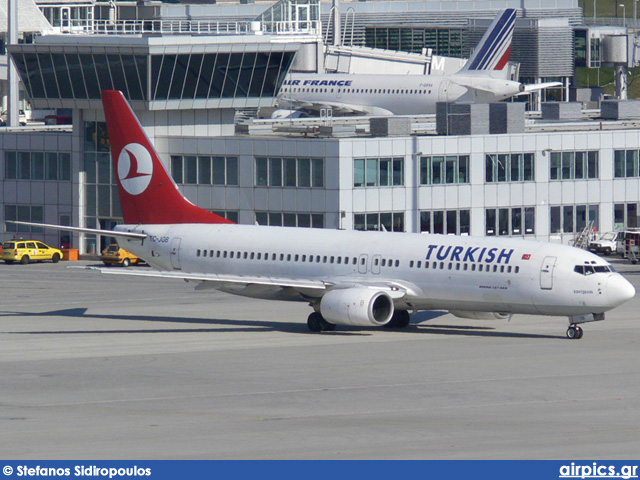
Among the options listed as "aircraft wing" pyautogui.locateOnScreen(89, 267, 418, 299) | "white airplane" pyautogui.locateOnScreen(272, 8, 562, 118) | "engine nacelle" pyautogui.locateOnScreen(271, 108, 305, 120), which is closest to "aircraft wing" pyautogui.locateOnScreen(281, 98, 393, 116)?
"white airplane" pyautogui.locateOnScreen(272, 8, 562, 118)

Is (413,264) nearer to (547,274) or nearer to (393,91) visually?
(547,274)

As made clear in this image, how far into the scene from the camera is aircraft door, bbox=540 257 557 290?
4916 centimetres

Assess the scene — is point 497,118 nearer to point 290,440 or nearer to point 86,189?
point 86,189

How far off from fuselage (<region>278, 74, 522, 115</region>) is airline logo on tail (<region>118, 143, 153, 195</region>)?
226ft

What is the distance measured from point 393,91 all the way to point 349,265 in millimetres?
78589

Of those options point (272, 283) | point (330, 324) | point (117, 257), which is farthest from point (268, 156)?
point (330, 324)

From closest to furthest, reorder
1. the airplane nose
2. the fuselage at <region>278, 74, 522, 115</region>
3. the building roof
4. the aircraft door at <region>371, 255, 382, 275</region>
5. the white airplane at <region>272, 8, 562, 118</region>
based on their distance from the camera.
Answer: the airplane nose < the aircraft door at <region>371, 255, 382, 275</region> < the white airplane at <region>272, 8, 562, 118</region> < the fuselage at <region>278, 74, 522, 115</region> < the building roof

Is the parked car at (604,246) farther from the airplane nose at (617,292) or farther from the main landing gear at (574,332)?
the airplane nose at (617,292)

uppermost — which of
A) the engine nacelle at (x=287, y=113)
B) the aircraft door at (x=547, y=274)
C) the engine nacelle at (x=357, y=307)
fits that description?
the engine nacelle at (x=287, y=113)

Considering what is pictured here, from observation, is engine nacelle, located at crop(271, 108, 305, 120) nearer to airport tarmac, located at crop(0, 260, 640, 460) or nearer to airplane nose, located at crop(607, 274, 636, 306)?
airport tarmac, located at crop(0, 260, 640, 460)

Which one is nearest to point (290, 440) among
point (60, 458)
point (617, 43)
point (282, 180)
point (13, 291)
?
point (60, 458)

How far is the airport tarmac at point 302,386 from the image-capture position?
3014cm

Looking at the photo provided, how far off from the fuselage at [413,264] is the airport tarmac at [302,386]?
1.58 meters

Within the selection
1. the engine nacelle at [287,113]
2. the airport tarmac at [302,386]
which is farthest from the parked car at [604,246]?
the engine nacelle at [287,113]
